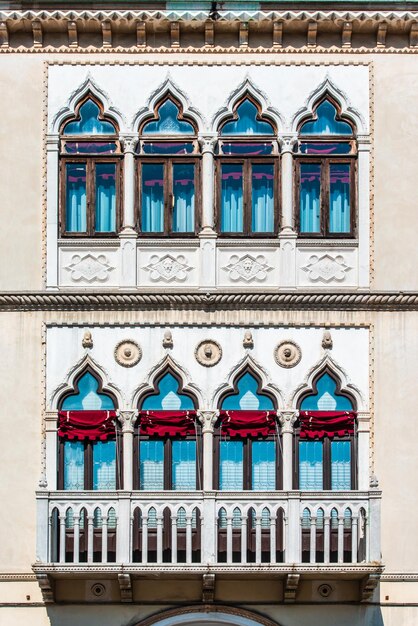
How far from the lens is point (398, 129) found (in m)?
29.8

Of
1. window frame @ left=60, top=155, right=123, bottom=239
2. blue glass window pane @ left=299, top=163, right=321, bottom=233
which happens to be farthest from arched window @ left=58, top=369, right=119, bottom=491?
blue glass window pane @ left=299, top=163, right=321, bottom=233

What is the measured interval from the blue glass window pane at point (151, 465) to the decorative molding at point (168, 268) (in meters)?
2.30

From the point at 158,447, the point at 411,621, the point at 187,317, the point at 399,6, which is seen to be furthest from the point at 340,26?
the point at 411,621

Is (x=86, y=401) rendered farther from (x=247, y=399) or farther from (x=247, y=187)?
(x=247, y=187)

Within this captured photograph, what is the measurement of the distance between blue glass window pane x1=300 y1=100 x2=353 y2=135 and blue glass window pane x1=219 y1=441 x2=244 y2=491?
4556 millimetres

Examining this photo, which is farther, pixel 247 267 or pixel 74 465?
pixel 247 267

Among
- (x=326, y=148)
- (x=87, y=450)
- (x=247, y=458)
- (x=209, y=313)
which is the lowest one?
(x=247, y=458)

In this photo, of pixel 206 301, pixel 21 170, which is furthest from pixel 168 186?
pixel 21 170

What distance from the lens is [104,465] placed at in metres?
29.1

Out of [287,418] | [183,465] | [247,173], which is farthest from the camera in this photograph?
[247,173]

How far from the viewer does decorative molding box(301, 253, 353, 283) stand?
29.4 meters

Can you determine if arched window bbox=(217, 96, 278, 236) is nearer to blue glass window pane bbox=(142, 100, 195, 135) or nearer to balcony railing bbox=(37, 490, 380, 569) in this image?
blue glass window pane bbox=(142, 100, 195, 135)

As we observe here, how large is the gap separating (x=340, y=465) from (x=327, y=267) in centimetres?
278

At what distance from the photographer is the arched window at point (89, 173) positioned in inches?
1169
